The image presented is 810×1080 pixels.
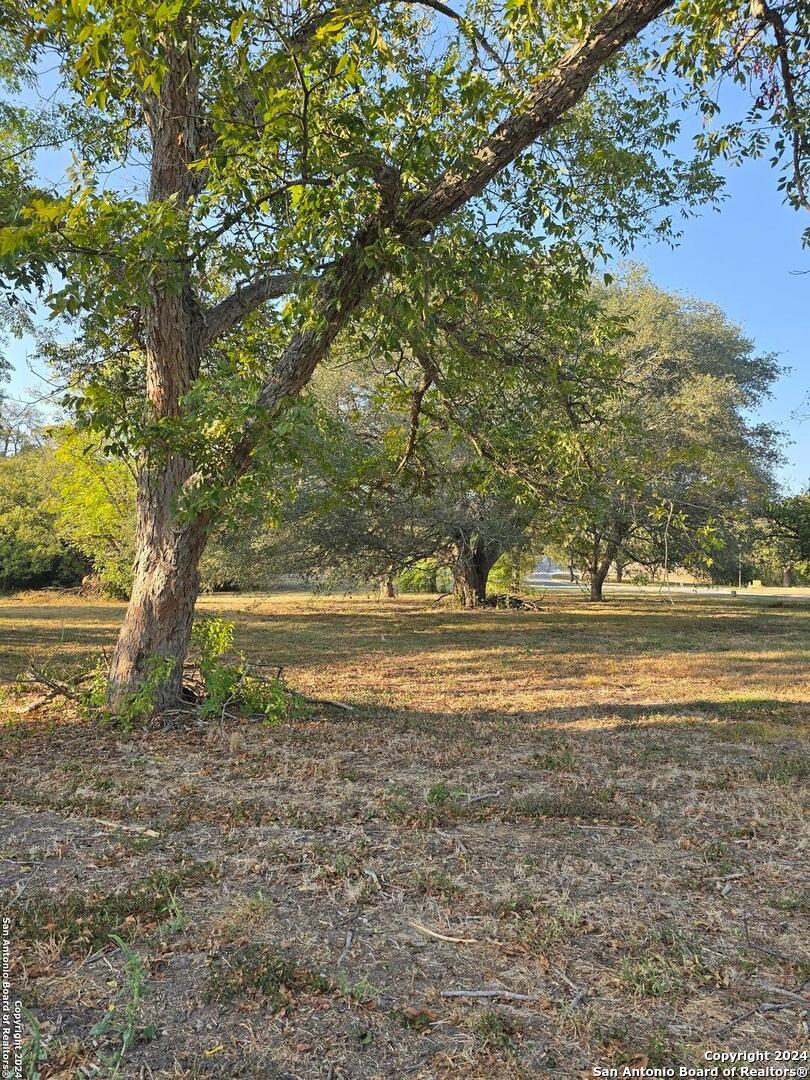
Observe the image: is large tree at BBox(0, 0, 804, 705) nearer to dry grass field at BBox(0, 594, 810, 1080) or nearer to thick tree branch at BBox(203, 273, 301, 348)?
thick tree branch at BBox(203, 273, 301, 348)

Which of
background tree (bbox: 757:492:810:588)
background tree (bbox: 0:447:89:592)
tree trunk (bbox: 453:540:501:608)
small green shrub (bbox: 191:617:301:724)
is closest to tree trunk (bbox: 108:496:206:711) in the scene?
small green shrub (bbox: 191:617:301:724)

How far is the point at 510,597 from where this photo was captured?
23.5 m

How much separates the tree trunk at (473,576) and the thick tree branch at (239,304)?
14.3 meters

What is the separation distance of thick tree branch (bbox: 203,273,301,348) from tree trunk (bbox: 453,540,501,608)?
565 inches

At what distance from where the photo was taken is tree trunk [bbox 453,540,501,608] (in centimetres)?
2134

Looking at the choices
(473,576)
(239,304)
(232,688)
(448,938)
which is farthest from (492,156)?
(473,576)

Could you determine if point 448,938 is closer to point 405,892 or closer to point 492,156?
point 405,892

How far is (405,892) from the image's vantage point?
315 cm

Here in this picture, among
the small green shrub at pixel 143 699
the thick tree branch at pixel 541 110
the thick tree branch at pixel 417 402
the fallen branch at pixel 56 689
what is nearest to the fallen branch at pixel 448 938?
the thick tree branch at pixel 541 110

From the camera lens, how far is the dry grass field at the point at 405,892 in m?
2.16

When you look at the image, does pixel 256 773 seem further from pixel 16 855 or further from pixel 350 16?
pixel 350 16

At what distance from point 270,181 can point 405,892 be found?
178 inches

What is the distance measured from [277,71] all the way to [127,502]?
19584 mm

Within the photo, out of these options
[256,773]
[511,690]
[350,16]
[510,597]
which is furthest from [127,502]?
[350,16]
